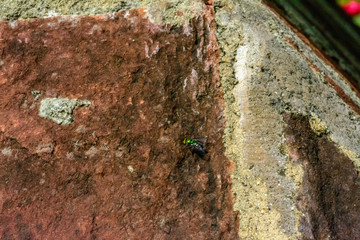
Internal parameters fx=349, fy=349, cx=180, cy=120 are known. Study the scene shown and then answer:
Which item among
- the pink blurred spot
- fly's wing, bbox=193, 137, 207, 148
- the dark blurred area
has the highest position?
fly's wing, bbox=193, 137, 207, 148

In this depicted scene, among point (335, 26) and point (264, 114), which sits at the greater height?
point (264, 114)

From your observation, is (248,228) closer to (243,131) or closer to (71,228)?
(243,131)

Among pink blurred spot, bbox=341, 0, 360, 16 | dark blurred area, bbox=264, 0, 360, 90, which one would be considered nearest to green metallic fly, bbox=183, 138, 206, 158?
dark blurred area, bbox=264, 0, 360, 90

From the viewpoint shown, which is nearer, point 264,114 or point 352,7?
point 264,114

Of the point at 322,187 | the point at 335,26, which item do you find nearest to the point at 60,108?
the point at 322,187

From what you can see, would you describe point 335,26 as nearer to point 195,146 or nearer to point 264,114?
point 264,114

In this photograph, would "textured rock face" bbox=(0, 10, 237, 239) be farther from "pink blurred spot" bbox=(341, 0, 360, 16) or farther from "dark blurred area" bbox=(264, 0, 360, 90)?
"pink blurred spot" bbox=(341, 0, 360, 16)

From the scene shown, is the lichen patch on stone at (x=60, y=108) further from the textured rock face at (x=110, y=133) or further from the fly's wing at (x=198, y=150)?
the fly's wing at (x=198, y=150)
